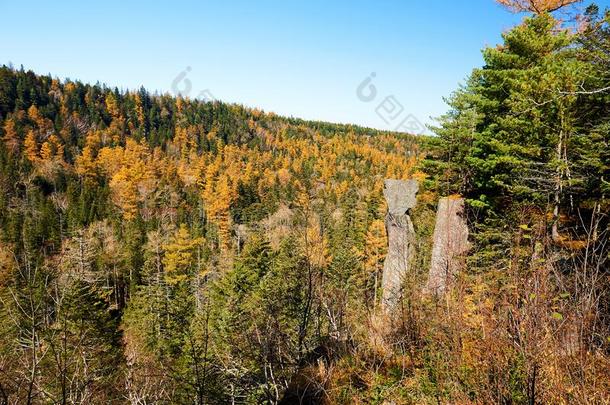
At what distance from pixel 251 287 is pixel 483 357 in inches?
665

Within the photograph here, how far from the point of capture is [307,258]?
14.0 ft

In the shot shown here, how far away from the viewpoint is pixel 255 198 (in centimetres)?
6812

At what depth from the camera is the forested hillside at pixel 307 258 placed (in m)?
3.67

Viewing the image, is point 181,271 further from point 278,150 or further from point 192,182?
point 278,150

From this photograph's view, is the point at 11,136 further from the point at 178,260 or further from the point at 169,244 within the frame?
the point at 178,260

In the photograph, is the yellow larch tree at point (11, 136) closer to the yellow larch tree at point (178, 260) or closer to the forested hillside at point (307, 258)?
the forested hillside at point (307, 258)

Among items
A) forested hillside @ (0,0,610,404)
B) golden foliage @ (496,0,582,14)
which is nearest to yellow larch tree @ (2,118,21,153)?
forested hillside @ (0,0,610,404)

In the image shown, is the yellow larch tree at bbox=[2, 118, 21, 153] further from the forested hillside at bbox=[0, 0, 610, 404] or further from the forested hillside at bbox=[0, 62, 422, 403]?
the forested hillside at bbox=[0, 62, 422, 403]

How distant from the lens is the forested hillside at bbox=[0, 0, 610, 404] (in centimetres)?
367

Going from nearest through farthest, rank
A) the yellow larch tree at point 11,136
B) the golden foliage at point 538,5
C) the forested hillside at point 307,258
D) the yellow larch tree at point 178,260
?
the forested hillside at point 307,258 → the golden foliage at point 538,5 → the yellow larch tree at point 178,260 → the yellow larch tree at point 11,136

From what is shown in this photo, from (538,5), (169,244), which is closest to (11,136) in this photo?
(169,244)

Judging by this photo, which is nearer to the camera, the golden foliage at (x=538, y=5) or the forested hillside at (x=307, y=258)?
the forested hillside at (x=307, y=258)

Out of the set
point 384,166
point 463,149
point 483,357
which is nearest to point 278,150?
point 384,166

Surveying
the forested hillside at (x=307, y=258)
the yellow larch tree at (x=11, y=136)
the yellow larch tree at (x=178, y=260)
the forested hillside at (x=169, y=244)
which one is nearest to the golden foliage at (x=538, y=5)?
the forested hillside at (x=307, y=258)
